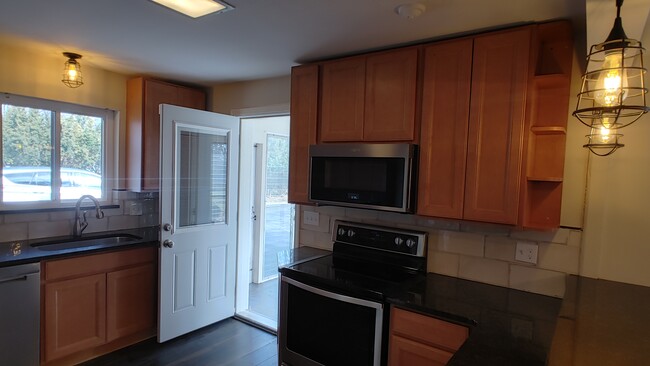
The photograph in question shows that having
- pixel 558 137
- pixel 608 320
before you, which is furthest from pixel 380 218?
pixel 608 320

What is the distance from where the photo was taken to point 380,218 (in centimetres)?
246

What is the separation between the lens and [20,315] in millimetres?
2186

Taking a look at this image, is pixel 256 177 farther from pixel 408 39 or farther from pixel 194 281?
pixel 408 39

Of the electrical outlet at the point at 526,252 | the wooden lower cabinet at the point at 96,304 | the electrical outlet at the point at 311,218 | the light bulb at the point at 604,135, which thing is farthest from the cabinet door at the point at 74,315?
the light bulb at the point at 604,135

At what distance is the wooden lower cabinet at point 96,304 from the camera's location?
2369 mm

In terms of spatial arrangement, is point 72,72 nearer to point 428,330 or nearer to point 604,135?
point 428,330

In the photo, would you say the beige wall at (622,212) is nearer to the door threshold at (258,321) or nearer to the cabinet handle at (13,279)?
the door threshold at (258,321)

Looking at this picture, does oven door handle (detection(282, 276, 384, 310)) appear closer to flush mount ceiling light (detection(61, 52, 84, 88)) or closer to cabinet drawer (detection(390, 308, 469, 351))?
cabinet drawer (detection(390, 308, 469, 351))

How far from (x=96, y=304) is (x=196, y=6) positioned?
2199 millimetres

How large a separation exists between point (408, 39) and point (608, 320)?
1.60 meters

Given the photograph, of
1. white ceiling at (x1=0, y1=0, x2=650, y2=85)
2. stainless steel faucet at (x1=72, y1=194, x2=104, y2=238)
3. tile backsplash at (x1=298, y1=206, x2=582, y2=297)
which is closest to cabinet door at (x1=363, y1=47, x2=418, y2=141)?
white ceiling at (x1=0, y1=0, x2=650, y2=85)

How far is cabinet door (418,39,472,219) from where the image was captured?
1.89 meters

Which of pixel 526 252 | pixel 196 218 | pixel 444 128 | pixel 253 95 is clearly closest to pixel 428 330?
pixel 526 252

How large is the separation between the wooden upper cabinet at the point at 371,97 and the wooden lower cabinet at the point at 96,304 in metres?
1.82
